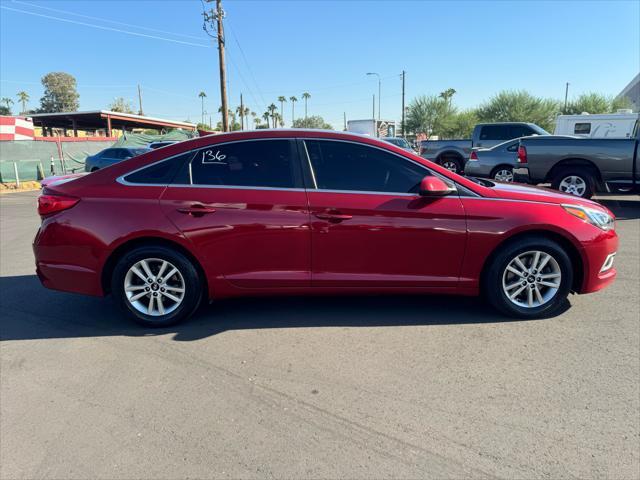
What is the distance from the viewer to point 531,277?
4016 millimetres

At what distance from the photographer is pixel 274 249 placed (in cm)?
390

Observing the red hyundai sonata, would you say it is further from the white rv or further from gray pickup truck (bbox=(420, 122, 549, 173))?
the white rv

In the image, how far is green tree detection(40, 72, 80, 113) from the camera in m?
96.8

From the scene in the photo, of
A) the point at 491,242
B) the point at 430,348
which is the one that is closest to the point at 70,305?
the point at 430,348

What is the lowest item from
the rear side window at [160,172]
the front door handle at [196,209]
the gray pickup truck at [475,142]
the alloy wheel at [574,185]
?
the alloy wheel at [574,185]

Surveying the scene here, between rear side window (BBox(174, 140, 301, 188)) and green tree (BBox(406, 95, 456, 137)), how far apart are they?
5586 cm

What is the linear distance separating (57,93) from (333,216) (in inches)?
4431

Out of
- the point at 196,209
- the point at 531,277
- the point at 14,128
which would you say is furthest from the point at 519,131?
the point at 14,128

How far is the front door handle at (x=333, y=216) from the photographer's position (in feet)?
12.6

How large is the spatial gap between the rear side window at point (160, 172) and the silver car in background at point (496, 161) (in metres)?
10.8

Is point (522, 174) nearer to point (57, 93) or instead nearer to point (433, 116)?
point (433, 116)

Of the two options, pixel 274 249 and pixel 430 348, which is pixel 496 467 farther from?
pixel 274 249

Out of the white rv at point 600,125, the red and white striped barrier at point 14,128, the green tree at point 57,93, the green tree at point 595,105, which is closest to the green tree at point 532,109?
the green tree at point 595,105

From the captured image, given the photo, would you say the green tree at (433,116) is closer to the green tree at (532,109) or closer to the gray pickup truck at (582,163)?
the green tree at (532,109)
